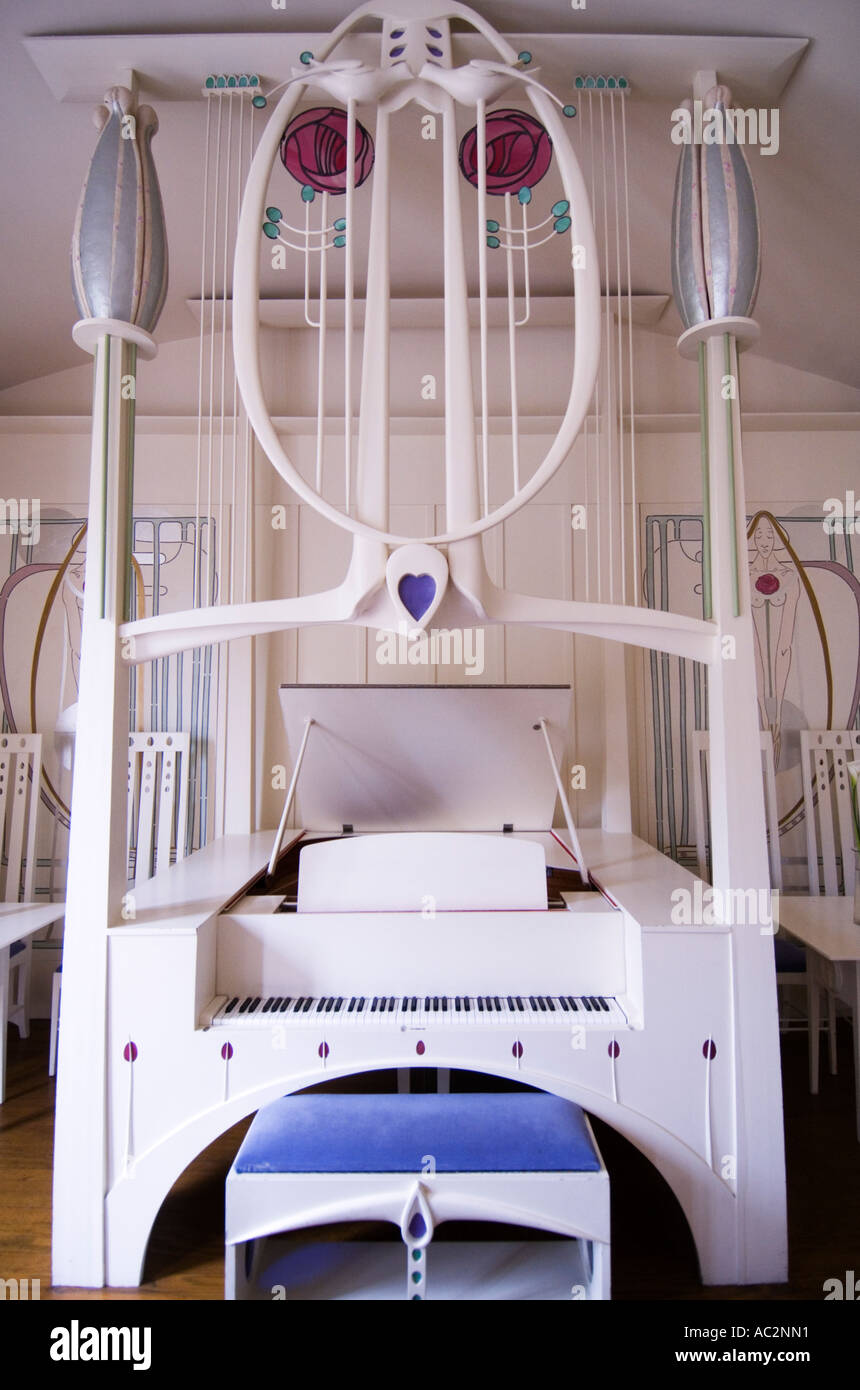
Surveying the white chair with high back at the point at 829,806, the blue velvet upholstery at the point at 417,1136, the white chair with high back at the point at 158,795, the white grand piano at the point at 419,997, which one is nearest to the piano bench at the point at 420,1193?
the blue velvet upholstery at the point at 417,1136

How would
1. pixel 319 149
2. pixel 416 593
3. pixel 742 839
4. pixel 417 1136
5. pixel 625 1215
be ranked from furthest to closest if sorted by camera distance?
pixel 319 149
pixel 625 1215
pixel 742 839
pixel 416 593
pixel 417 1136

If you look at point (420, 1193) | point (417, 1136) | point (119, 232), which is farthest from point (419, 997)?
point (119, 232)

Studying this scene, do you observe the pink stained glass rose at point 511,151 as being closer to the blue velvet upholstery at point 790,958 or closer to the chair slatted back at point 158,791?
the chair slatted back at point 158,791

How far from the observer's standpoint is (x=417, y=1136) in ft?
6.91

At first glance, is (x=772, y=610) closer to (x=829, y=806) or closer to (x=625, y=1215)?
(x=829, y=806)

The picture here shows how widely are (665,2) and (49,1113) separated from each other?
4.35 meters

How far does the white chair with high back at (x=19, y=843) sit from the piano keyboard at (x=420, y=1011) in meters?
1.82

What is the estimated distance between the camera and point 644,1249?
243 cm

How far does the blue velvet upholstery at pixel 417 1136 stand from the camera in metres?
2.02

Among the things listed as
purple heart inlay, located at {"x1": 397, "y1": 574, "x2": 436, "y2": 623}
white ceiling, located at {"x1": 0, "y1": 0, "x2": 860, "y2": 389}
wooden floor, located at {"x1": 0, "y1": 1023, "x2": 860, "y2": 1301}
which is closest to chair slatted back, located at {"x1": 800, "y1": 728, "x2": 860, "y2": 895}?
wooden floor, located at {"x1": 0, "y1": 1023, "x2": 860, "y2": 1301}

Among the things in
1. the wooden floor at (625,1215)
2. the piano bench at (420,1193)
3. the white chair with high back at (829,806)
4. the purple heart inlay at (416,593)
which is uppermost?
the purple heart inlay at (416,593)

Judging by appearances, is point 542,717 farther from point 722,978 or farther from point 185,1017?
point 185,1017

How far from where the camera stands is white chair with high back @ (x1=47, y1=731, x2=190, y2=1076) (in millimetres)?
3943

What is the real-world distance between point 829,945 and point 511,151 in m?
3.02
